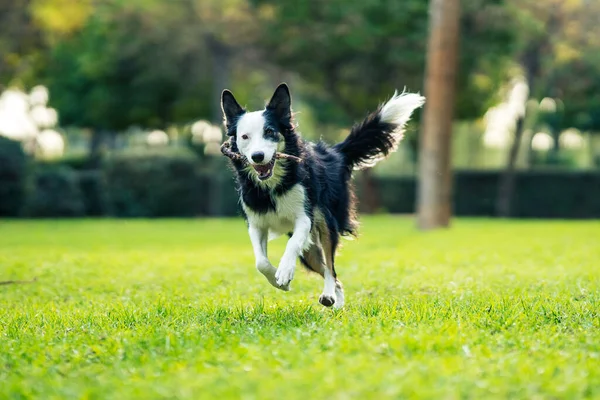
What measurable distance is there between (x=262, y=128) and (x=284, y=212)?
0.74 meters

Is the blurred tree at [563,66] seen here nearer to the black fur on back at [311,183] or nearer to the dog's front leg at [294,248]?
the black fur on back at [311,183]

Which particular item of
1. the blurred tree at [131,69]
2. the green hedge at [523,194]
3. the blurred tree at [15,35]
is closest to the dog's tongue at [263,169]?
the blurred tree at [131,69]

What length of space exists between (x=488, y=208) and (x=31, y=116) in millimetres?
24842

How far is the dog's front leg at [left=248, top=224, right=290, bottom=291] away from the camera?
680 cm

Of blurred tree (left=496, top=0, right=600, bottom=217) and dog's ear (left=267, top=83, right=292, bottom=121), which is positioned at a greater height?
blurred tree (left=496, top=0, right=600, bottom=217)

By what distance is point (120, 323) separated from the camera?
20.3 feet

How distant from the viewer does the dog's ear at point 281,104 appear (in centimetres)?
693

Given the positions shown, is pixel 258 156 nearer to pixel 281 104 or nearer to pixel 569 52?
pixel 281 104

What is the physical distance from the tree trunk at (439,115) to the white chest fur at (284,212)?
1419cm

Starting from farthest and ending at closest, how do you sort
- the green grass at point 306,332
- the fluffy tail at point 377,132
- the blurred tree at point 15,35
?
the blurred tree at point 15,35 < the fluffy tail at point 377,132 < the green grass at point 306,332

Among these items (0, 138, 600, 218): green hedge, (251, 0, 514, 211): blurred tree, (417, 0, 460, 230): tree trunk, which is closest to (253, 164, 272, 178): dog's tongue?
(417, 0, 460, 230): tree trunk

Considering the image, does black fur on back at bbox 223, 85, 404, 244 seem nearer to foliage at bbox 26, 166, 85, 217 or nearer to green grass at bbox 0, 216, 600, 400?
green grass at bbox 0, 216, 600, 400

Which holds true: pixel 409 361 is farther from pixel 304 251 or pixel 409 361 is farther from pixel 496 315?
pixel 304 251

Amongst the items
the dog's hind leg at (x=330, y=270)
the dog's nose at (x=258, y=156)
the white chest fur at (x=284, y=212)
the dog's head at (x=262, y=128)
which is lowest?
the dog's hind leg at (x=330, y=270)
